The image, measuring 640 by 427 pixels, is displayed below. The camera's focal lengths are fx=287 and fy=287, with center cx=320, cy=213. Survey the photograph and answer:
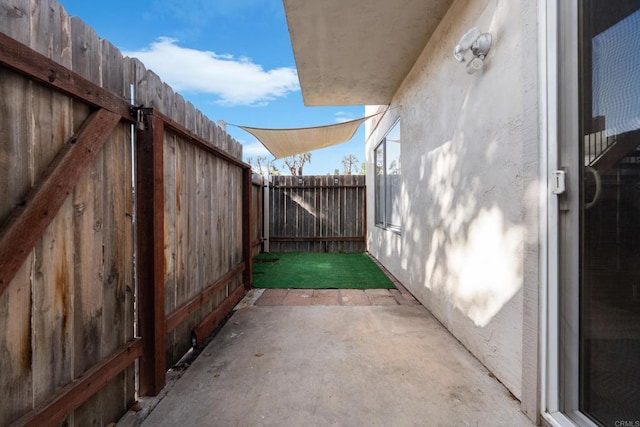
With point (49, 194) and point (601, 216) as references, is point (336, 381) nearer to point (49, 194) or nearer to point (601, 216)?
point (601, 216)

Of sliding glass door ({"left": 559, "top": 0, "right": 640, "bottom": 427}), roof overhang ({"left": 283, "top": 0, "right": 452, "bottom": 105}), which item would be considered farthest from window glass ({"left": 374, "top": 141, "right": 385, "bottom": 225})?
sliding glass door ({"left": 559, "top": 0, "right": 640, "bottom": 427})

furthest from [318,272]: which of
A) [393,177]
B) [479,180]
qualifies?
[479,180]

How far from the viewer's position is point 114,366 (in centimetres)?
135

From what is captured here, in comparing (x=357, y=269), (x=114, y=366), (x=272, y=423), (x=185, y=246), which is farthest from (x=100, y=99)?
(x=357, y=269)

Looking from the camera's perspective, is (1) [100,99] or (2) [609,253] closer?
(2) [609,253]

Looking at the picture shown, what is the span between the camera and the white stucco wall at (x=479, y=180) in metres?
1.56

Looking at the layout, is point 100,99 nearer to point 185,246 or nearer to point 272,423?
point 185,246

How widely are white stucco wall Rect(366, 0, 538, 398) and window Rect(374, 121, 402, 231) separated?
3.35 ft

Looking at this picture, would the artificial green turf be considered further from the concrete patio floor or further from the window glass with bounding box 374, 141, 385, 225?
the concrete patio floor

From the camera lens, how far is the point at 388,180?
16.1 feet

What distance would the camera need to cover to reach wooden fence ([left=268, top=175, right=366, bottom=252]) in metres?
6.93

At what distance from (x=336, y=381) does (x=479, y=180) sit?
1613 mm

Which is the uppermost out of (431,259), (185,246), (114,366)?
(185,246)

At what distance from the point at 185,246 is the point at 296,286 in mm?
2031
